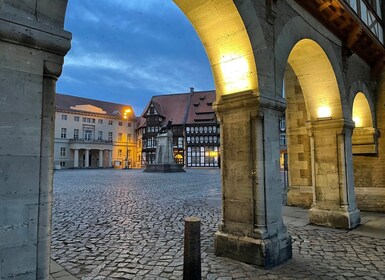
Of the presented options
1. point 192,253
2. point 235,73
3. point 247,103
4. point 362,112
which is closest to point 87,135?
point 362,112

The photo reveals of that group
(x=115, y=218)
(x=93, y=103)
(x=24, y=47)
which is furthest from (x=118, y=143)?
→ (x=24, y=47)

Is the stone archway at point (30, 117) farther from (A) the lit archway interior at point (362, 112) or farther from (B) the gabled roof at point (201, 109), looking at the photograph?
(B) the gabled roof at point (201, 109)

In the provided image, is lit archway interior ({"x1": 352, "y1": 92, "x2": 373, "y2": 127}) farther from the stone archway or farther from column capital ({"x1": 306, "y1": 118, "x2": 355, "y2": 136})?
the stone archway

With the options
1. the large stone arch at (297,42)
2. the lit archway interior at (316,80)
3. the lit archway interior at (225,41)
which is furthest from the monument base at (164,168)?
the lit archway interior at (225,41)

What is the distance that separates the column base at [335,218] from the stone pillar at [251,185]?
9.68 ft

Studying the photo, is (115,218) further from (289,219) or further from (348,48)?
(348,48)

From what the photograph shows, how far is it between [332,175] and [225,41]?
4.74 m

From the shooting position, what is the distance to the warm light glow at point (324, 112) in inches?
297

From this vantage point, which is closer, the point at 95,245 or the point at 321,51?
the point at 95,245

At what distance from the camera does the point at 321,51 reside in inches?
269

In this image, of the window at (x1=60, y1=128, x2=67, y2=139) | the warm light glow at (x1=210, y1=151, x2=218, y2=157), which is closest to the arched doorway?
the warm light glow at (x1=210, y1=151, x2=218, y2=157)

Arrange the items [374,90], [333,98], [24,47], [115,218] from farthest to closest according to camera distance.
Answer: [374,90] < [115,218] < [333,98] < [24,47]

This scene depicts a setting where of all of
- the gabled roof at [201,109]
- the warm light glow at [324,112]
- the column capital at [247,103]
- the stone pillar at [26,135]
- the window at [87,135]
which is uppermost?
the gabled roof at [201,109]

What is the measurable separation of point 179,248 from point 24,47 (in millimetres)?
4234
